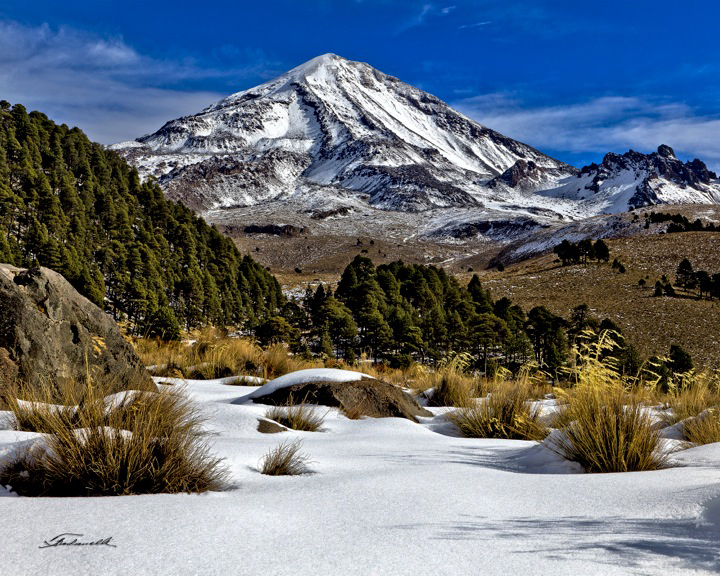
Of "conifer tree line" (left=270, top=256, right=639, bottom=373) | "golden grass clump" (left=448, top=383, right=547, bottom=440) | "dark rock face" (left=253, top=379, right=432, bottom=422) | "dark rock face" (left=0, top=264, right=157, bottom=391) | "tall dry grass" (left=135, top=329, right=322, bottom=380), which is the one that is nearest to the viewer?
"dark rock face" (left=0, top=264, right=157, bottom=391)

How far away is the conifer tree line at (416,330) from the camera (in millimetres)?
21141

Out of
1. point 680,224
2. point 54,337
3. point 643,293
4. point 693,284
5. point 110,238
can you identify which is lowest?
point 54,337

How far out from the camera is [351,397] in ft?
17.8

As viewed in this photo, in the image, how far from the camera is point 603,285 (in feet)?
146

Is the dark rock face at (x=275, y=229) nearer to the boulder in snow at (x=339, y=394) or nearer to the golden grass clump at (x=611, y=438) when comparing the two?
the boulder in snow at (x=339, y=394)

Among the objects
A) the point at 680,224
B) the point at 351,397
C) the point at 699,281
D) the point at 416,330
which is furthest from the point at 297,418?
the point at 680,224

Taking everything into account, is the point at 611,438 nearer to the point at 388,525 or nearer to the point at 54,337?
the point at 388,525

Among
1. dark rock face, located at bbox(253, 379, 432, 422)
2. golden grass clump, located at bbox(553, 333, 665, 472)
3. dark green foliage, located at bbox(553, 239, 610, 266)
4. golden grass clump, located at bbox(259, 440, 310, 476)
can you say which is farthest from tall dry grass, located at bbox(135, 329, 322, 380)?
dark green foliage, located at bbox(553, 239, 610, 266)

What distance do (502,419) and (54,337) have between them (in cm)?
433

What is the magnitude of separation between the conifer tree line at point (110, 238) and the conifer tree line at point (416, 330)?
536 cm

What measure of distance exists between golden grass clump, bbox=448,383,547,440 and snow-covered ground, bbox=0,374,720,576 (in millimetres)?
1697

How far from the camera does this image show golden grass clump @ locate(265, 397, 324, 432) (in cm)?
439

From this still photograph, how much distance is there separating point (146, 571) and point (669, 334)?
122 ft

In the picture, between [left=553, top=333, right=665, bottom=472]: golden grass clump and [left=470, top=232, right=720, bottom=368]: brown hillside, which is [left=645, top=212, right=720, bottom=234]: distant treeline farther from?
[left=553, top=333, right=665, bottom=472]: golden grass clump
